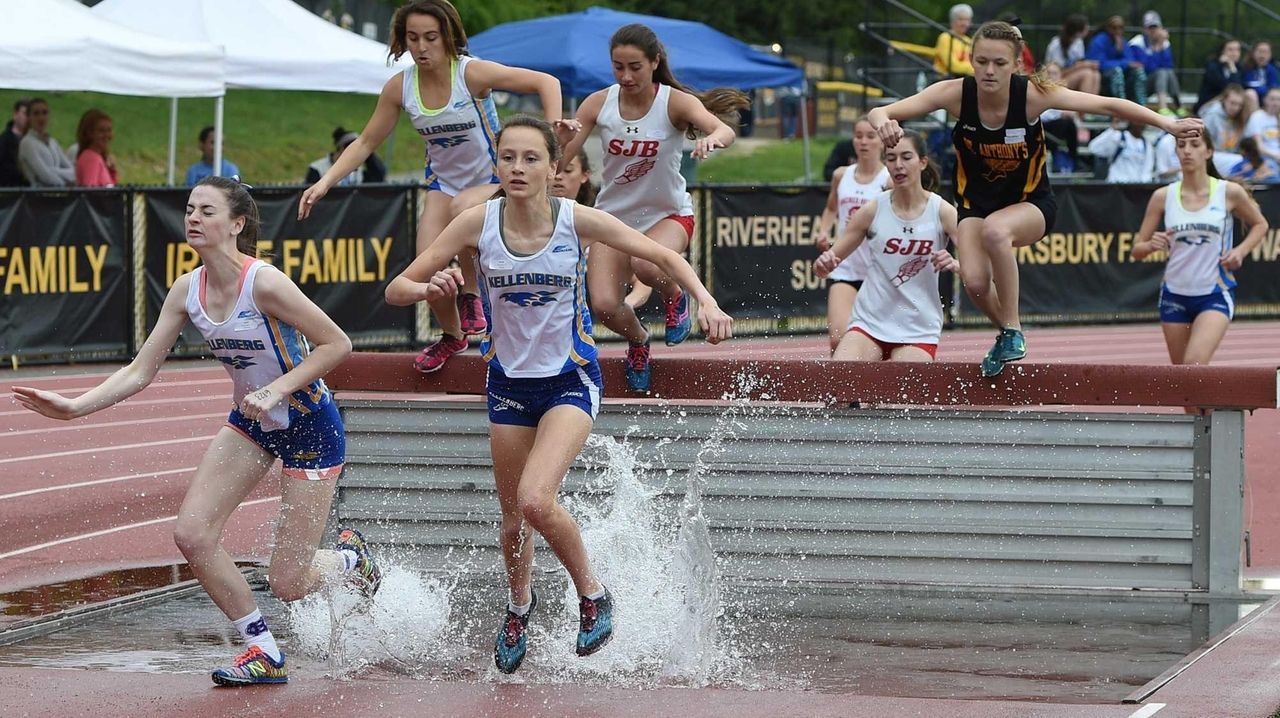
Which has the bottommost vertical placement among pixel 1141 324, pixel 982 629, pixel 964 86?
pixel 1141 324

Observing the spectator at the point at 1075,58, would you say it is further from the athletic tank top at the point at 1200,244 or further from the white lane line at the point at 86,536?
the white lane line at the point at 86,536

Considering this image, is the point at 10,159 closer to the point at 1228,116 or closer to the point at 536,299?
the point at 536,299

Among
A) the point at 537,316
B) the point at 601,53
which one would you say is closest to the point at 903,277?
the point at 537,316

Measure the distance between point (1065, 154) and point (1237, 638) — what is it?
18282mm

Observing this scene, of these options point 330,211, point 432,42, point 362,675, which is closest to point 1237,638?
point 362,675

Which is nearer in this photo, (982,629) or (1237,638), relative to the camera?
(1237,638)

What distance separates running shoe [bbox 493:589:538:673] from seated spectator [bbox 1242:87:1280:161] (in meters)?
19.6

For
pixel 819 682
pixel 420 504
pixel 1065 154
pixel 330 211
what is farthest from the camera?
pixel 1065 154

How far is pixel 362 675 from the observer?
708cm

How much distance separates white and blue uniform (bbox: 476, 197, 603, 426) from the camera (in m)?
6.97

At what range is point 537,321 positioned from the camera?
701 centimetres

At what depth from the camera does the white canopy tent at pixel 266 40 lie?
61.8ft

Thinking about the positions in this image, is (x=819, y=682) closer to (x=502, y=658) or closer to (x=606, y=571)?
(x=502, y=658)

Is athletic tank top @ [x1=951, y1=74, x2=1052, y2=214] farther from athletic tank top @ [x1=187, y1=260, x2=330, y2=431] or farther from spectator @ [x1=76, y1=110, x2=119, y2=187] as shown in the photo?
spectator @ [x1=76, y1=110, x2=119, y2=187]
